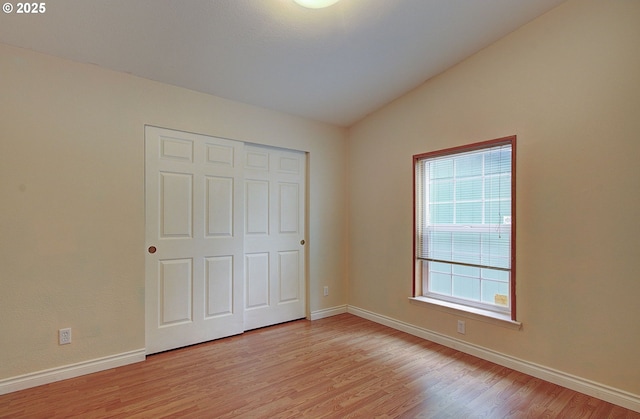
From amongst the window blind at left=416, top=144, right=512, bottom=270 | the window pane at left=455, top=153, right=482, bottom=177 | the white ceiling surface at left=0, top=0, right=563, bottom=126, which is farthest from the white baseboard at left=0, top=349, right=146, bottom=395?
the window pane at left=455, top=153, right=482, bottom=177

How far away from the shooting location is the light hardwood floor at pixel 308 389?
1.98m

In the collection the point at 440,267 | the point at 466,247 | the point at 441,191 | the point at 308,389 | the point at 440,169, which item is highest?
the point at 440,169

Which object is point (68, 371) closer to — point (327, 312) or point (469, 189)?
point (327, 312)

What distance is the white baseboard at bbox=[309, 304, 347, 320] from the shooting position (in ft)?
12.5

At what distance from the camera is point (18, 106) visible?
2.23 metres

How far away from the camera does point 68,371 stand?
2365mm

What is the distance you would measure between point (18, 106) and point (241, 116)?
5.61 feet

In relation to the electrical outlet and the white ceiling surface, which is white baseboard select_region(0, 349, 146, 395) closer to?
the electrical outlet

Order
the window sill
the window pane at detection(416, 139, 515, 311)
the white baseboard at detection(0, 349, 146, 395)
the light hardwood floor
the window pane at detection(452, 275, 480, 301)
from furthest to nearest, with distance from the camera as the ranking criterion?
the window pane at detection(452, 275, 480, 301)
the window pane at detection(416, 139, 515, 311)
the window sill
the white baseboard at detection(0, 349, 146, 395)
the light hardwood floor

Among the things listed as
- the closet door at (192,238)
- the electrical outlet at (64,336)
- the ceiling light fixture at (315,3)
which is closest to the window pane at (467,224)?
the ceiling light fixture at (315,3)

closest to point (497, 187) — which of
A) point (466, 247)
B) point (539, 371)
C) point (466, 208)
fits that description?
point (466, 208)

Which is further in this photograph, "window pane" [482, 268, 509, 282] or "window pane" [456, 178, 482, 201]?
"window pane" [456, 178, 482, 201]

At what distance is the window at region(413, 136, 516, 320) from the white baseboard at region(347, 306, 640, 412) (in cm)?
36

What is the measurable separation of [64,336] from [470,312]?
10.9 ft
